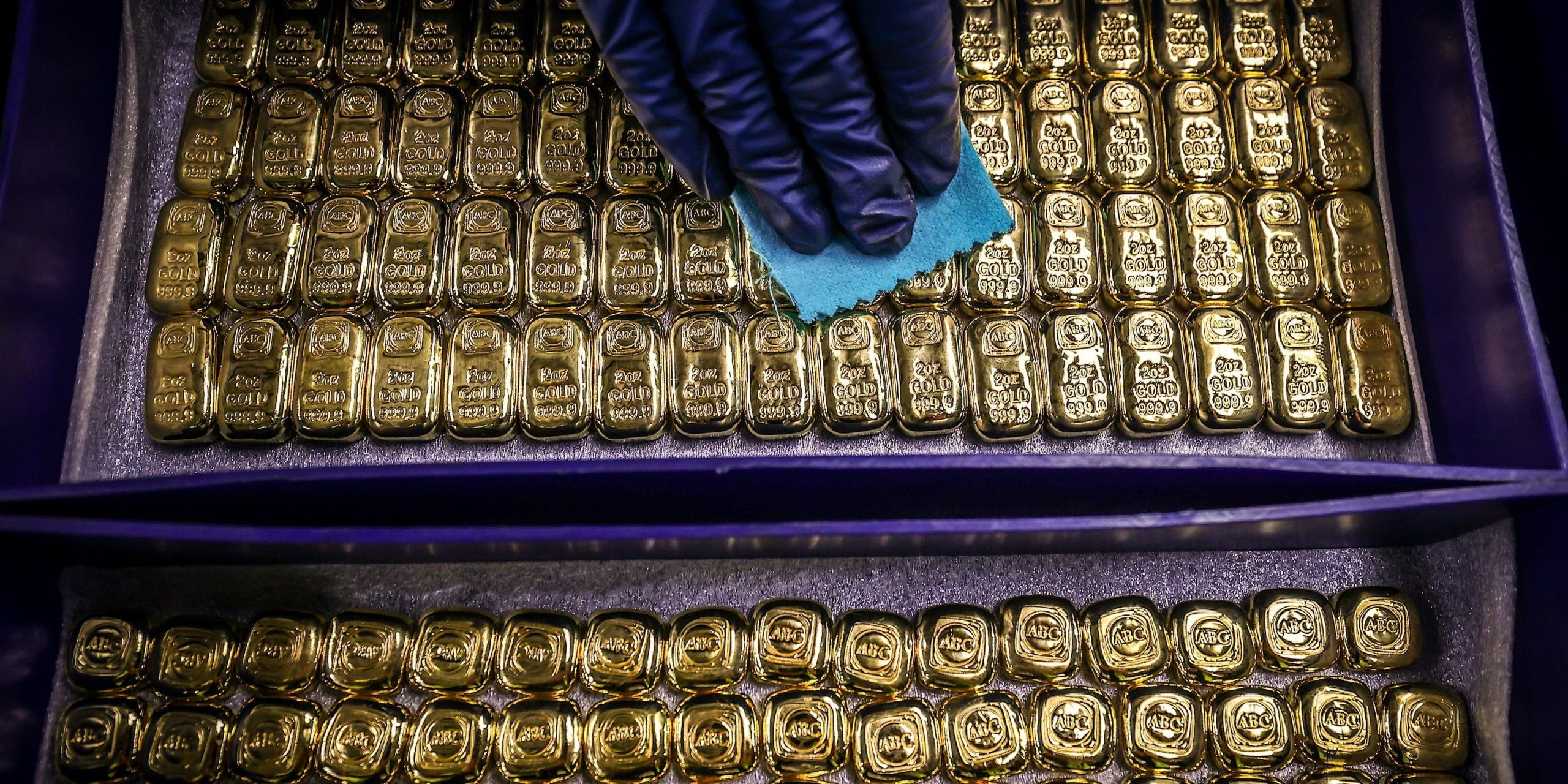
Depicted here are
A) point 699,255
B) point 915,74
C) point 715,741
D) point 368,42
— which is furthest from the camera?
point 368,42

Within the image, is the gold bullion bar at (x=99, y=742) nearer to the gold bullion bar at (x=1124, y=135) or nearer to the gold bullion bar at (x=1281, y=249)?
the gold bullion bar at (x=1124, y=135)

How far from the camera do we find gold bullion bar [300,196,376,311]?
1.53 meters

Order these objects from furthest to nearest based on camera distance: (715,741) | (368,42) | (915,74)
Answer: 1. (368,42)
2. (715,741)
3. (915,74)

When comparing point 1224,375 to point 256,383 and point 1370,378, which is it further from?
point 256,383

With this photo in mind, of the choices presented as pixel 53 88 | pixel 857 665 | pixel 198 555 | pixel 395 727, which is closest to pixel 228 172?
pixel 53 88

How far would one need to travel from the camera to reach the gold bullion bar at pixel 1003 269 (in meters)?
1.49

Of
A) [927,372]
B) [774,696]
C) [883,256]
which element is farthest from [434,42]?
[774,696]

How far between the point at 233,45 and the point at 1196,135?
1.58 m

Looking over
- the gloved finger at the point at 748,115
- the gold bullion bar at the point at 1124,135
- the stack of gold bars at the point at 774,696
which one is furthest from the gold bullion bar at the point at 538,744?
the gold bullion bar at the point at 1124,135

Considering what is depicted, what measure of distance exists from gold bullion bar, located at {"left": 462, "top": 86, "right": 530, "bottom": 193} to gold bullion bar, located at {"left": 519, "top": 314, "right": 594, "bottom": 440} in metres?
0.26

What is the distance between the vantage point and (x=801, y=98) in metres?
1.15

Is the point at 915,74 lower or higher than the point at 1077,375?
higher

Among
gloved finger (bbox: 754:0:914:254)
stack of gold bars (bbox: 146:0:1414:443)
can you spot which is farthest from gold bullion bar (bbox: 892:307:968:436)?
gloved finger (bbox: 754:0:914:254)

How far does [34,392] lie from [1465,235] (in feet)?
7.08
